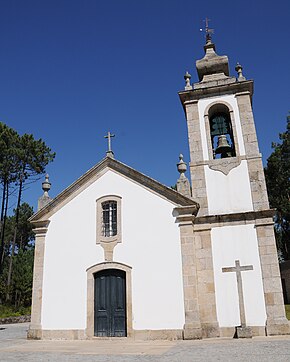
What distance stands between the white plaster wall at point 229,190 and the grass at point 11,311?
51.2 feet

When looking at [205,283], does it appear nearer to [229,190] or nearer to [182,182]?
[229,190]

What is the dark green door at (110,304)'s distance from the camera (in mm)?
10500

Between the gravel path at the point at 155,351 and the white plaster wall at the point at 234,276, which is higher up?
the white plaster wall at the point at 234,276

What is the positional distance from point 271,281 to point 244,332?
1603 mm

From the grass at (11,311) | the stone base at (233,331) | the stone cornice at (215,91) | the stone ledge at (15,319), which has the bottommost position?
the stone base at (233,331)

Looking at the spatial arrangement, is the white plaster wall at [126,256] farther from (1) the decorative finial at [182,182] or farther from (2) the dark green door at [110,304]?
(1) the decorative finial at [182,182]

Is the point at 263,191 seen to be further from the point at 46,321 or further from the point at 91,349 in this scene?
the point at 46,321

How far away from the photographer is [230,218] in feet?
35.9

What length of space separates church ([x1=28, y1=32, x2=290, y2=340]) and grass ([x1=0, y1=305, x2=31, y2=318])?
1185 centimetres

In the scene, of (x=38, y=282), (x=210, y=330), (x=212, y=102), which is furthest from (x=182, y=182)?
(x=38, y=282)

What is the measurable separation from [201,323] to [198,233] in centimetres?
256

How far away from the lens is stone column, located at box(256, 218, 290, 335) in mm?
9773

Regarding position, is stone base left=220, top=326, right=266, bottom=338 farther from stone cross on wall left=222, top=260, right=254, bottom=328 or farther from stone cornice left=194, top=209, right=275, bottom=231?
stone cornice left=194, top=209, right=275, bottom=231

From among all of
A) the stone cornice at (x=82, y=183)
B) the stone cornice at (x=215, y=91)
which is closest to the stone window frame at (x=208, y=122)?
the stone cornice at (x=215, y=91)
